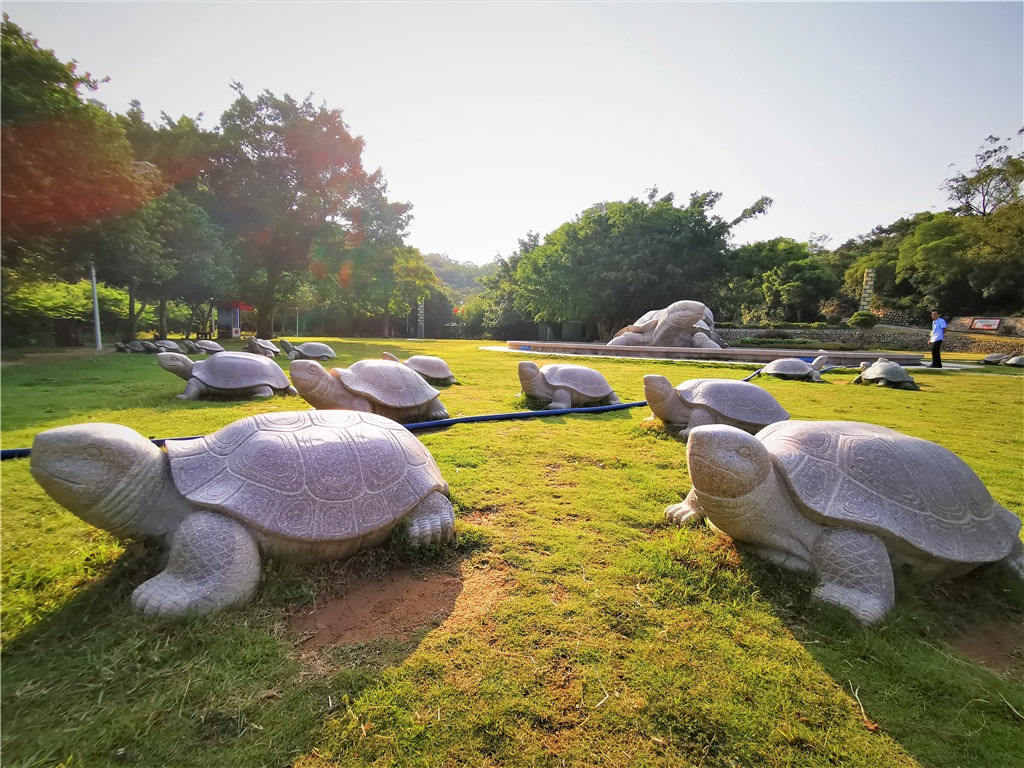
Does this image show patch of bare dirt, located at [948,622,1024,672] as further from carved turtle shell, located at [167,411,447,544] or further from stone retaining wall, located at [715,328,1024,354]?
stone retaining wall, located at [715,328,1024,354]

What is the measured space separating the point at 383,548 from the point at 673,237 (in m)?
27.5

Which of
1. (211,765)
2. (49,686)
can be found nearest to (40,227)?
(49,686)

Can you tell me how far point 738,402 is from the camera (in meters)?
4.96

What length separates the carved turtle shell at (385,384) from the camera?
547 cm

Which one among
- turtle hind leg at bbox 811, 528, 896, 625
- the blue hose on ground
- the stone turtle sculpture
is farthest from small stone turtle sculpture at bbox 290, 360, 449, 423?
the stone turtle sculpture

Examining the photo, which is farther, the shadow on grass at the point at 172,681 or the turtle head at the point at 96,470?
the turtle head at the point at 96,470

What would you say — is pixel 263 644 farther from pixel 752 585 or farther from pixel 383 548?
pixel 752 585

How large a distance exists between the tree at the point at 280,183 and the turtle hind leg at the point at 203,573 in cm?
2400

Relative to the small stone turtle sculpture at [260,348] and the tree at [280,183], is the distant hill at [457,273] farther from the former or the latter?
the small stone turtle sculpture at [260,348]

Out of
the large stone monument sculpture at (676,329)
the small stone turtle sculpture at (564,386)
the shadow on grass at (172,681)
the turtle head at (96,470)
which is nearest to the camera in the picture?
the shadow on grass at (172,681)

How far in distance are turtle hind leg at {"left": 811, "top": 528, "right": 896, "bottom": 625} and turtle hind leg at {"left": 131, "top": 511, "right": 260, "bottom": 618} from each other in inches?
114

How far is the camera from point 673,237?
25.7 meters

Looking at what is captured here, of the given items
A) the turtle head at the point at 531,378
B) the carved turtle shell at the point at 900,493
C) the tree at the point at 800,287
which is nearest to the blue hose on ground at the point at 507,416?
the turtle head at the point at 531,378

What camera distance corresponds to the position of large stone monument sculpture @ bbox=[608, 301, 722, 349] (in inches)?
751
